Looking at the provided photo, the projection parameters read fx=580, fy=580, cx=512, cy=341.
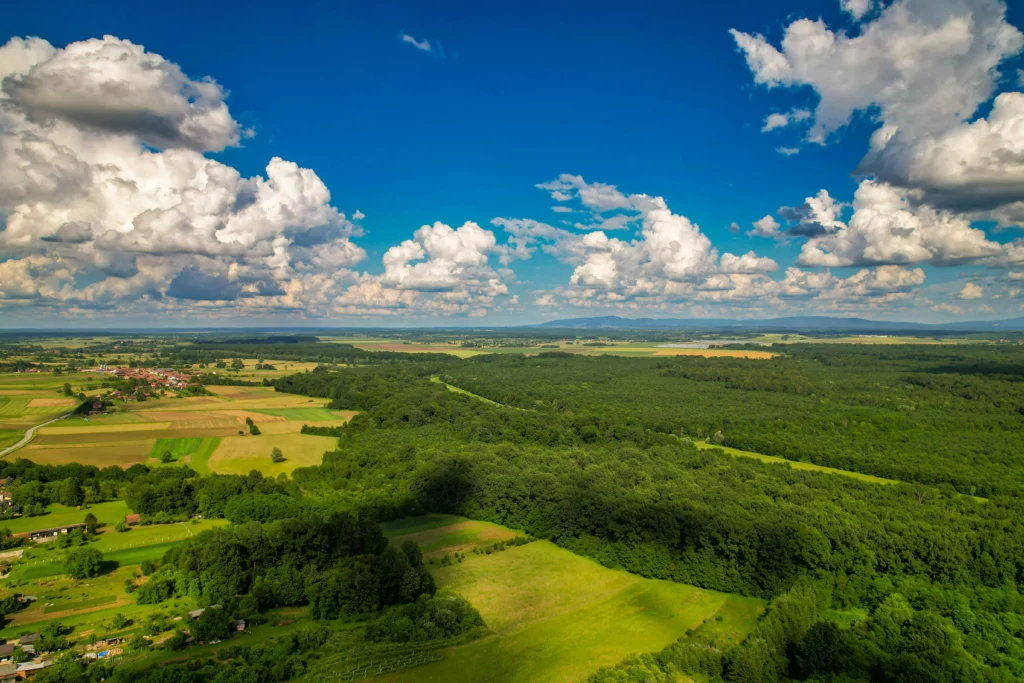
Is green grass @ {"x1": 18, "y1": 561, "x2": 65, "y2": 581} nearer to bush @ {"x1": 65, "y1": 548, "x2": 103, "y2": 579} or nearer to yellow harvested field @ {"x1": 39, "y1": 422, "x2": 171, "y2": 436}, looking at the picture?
bush @ {"x1": 65, "y1": 548, "x2": 103, "y2": 579}

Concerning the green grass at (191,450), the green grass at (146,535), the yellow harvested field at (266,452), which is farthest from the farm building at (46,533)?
the yellow harvested field at (266,452)

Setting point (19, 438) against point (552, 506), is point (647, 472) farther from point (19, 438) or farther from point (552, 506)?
point (19, 438)

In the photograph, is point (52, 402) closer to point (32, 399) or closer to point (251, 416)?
point (32, 399)

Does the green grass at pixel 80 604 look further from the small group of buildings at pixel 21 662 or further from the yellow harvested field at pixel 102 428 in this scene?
the yellow harvested field at pixel 102 428

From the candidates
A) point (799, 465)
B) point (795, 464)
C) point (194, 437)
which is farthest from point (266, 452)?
point (799, 465)

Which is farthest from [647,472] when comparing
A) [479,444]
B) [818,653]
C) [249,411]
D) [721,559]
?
[249,411]

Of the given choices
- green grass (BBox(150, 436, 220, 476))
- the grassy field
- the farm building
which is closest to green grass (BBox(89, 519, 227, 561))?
the farm building
